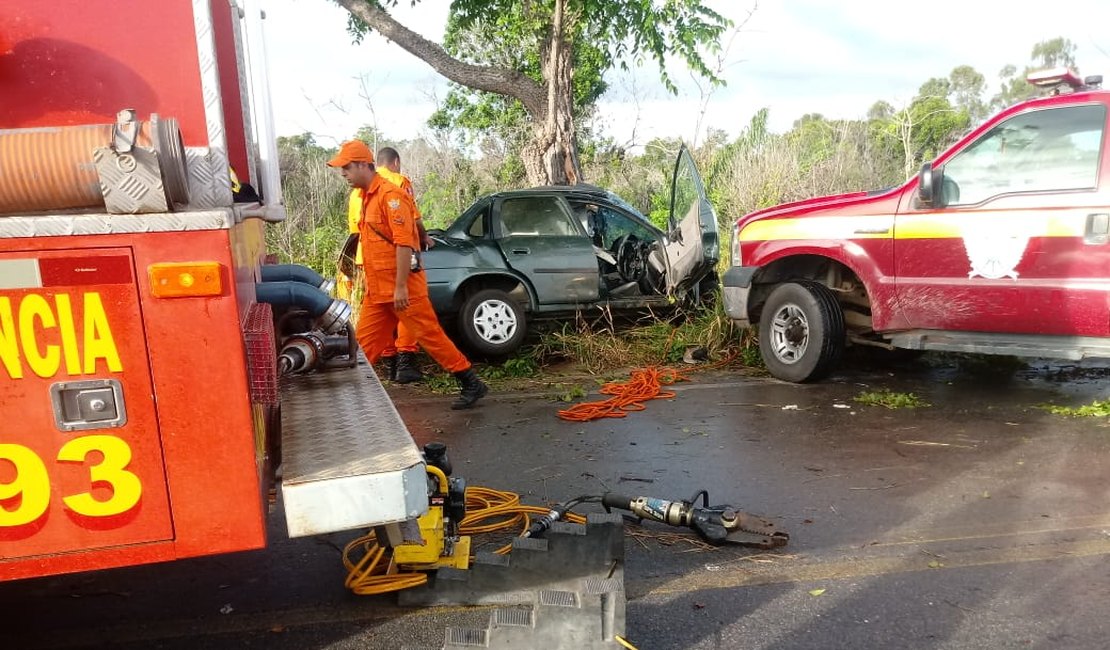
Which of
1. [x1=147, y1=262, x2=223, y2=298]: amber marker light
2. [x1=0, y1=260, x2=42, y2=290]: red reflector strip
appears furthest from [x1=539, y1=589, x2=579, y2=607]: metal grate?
[x1=0, y1=260, x2=42, y2=290]: red reflector strip

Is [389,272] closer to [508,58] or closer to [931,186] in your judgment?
[931,186]

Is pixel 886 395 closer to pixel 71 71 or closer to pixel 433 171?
pixel 71 71

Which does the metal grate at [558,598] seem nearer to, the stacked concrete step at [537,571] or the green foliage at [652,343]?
the stacked concrete step at [537,571]

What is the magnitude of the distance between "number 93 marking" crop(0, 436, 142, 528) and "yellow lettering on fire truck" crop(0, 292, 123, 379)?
19 centimetres

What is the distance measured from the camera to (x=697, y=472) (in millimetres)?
4547

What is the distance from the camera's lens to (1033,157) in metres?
5.16

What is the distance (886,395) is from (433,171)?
11.6m

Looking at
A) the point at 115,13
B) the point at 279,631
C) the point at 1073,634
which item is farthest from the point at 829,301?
the point at 115,13

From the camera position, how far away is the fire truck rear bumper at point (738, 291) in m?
6.60

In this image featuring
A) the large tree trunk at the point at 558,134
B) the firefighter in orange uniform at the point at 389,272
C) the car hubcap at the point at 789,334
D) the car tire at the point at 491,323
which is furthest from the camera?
the large tree trunk at the point at 558,134

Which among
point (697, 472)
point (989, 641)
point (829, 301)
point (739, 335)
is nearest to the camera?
point (989, 641)

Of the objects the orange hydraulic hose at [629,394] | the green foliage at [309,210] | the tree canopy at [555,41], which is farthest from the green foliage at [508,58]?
the orange hydraulic hose at [629,394]

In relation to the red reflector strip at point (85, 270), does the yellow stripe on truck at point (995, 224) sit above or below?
below

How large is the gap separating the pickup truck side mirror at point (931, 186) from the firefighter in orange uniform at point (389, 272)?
338cm
